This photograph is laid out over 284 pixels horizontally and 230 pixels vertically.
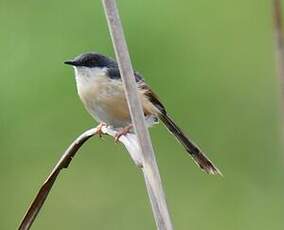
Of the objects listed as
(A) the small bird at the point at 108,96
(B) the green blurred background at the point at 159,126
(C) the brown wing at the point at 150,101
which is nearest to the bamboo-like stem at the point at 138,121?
(A) the small bird at the point at 108,96

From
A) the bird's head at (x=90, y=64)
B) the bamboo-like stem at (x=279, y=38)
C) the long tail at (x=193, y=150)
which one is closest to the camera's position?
the bamboo-like stem at (x=279, y=38)

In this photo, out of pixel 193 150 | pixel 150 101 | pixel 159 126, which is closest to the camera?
pixel 193 150

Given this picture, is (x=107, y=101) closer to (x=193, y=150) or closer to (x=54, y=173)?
(x=193, y=150)

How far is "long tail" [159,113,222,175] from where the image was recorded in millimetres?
2922

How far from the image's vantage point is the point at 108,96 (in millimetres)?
3510

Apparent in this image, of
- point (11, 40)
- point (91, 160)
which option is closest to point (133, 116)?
point (11, 40)

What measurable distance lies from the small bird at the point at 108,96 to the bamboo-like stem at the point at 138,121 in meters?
1.24

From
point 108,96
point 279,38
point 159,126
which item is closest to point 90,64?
point 108,96

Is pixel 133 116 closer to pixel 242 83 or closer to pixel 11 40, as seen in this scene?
pixel 11 40

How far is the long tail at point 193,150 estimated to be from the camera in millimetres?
2922

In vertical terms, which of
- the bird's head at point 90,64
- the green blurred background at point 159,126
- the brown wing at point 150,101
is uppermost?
the bird's head at point 90,64

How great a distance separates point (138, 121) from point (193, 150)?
3.84 ft

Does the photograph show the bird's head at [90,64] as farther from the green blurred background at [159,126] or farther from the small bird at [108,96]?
the green blurred background at [159,126]

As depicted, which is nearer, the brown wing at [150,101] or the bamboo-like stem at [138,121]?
the bamboo-like stem at [138,121]
